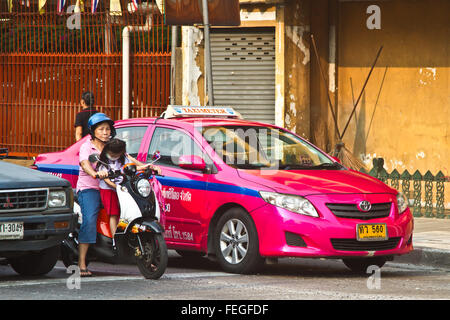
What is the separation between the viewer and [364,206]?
403 inches

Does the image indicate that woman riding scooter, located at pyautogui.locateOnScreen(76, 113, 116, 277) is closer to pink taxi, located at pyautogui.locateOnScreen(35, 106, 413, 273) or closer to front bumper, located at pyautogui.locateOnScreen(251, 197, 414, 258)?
pink taxi, located at pyautogui.locateOnScreen(35, 106, 413, 273)

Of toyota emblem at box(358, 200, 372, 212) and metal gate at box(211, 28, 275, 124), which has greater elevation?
metal gate at box(211, 28, 275, 124)

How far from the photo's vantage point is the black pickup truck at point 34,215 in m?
9.38

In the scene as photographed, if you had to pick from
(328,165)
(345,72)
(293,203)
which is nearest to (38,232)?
(293,203)

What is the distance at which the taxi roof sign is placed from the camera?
11.7 m

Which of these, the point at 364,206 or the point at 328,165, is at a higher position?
the point at 328,165

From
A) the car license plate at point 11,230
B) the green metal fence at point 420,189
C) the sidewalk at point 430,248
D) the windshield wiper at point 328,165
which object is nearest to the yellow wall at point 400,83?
the green metal fence at point 420,189

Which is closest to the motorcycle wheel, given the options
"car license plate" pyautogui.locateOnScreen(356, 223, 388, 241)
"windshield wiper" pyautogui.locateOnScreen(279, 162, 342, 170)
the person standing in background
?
"windshield wiper" pyautogui.locateOnScreen(279, 162, 342, 170)

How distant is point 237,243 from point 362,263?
149 centimetres

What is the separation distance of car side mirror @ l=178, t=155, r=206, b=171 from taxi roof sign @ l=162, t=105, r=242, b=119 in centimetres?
107

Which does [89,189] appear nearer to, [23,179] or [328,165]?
[23,179]
